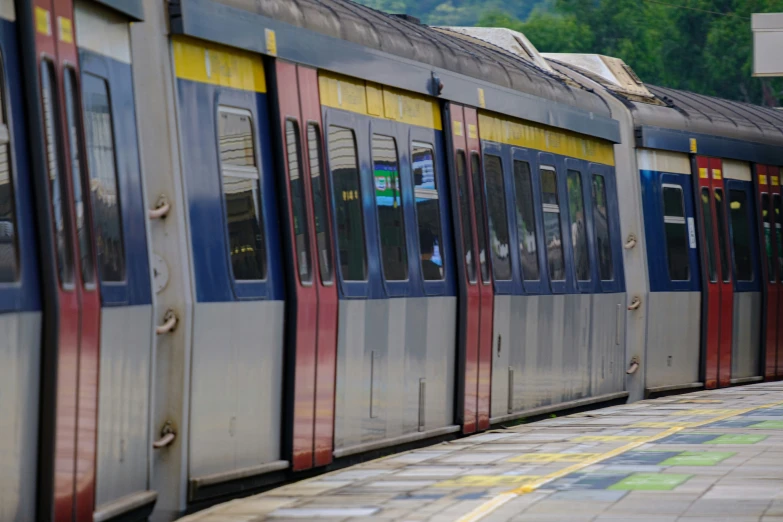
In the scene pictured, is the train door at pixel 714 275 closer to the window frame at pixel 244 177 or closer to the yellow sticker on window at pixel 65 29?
the window frame at pixel 244 177

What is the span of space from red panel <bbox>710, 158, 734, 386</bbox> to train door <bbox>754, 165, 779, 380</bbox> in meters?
0.97

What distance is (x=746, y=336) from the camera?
20.8m

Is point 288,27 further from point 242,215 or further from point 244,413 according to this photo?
point 244,413

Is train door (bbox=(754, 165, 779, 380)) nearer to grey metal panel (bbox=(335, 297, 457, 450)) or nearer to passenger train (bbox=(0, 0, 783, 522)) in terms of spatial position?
passenger train (bbox=(0, 0, 783, 522))

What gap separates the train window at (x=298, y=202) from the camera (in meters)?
10.5

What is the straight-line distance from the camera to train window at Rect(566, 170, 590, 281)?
16.6 m

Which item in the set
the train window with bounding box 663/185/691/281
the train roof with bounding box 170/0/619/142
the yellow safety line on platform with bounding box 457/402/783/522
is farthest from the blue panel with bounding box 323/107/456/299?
the train window with bounding box 663/185/691/281

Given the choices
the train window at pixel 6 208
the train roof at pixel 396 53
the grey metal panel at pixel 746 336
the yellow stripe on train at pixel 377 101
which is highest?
the train roof at pixel 396 53

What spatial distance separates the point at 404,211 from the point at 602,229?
5.35m

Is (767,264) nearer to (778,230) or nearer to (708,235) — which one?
(778,230)

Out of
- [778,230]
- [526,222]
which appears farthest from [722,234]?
[526,222]

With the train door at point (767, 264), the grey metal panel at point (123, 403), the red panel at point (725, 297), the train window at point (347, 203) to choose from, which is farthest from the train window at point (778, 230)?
the grey metal panel at point (123, 403)

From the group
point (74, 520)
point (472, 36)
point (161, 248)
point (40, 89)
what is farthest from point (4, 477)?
point (472, 36)

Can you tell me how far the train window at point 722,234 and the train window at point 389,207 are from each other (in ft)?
27.3
